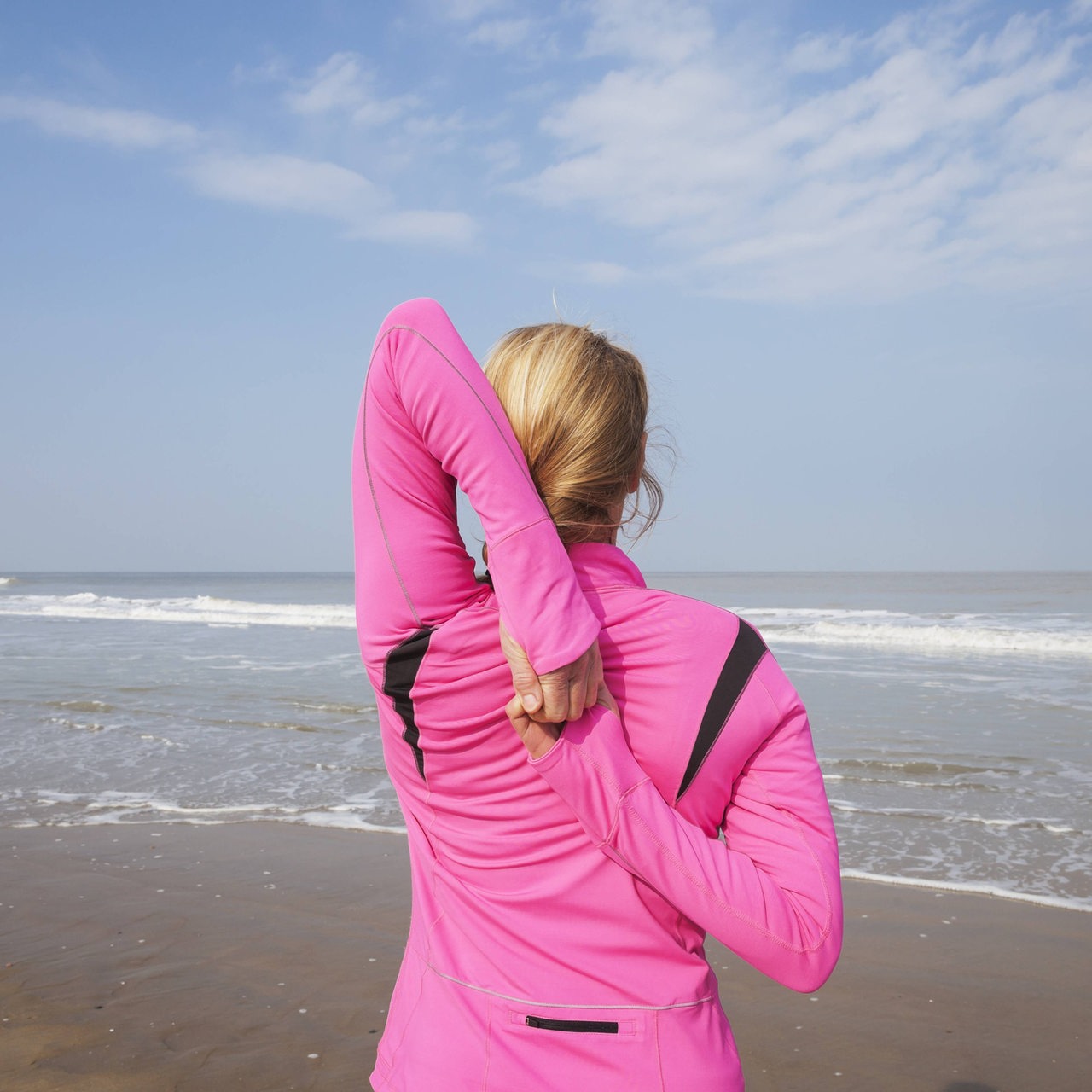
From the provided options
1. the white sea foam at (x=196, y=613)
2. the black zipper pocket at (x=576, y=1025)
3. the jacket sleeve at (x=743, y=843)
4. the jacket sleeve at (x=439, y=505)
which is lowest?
the white sea foam at (x=196, y=613)

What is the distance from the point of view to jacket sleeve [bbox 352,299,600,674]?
103 cm

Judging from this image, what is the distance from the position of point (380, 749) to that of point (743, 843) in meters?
8.11

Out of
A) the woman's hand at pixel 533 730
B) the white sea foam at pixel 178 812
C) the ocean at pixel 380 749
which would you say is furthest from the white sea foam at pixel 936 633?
the woman's hand at pixel 533 730

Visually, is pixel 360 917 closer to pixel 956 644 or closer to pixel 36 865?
pixel 36 865

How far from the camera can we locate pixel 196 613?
3062cm

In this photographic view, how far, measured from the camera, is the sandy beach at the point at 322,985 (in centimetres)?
350

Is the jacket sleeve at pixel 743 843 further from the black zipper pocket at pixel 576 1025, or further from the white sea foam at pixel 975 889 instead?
the white sea foam at pixel 975 889

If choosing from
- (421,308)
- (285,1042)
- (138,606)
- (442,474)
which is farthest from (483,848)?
(138,606)

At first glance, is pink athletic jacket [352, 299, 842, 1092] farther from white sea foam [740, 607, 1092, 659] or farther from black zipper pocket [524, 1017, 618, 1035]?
white sea foam [740, 607, 1092, 659]

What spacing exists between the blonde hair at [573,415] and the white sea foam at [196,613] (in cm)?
2450

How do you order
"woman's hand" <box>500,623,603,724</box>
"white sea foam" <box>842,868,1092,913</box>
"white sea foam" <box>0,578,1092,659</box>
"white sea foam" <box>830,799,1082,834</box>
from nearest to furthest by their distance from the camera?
"woman's hand" <box>500,623,603,724</box> → "white sea foam" <box>842,868,1092,913</box> → "white sea foam" <box>830,799,1082,834</box> → "white sea foam" <box>0,578,1092,659</box>

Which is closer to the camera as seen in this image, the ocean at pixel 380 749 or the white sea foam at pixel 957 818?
the ocean at pixel 380 749

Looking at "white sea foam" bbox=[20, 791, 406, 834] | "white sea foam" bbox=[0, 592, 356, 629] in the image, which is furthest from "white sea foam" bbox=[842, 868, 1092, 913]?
"white sea foam" bbox=[0, 592, 356, 629]

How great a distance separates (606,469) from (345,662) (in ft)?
50.6
